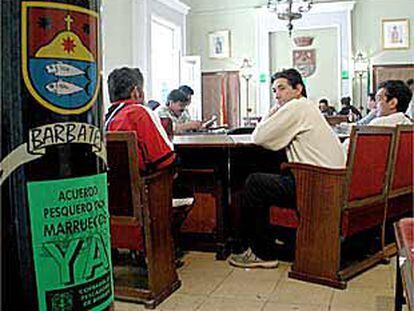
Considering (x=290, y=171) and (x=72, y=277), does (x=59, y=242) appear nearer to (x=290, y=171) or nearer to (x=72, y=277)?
(x=72, y=277)

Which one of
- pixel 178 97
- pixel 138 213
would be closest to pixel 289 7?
pixel 178 97

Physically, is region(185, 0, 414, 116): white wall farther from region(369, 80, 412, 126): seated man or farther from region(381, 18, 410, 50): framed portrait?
region(369, 80, 412, 126): seated man

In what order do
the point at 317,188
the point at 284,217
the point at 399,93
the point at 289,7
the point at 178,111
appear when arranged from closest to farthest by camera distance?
the point at 317,188
the point at 284,217
the point at 399,93
the point at 178,111
the point at 289,7

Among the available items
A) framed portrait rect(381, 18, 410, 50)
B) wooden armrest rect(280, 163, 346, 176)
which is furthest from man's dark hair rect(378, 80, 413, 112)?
framed portrait rect(381, 18, 410, 50)

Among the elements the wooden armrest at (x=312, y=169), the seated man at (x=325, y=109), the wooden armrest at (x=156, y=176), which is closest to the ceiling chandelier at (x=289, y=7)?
the seated man at (x=325, y=109)

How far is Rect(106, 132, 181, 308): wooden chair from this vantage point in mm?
2580

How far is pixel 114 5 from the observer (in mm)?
8117

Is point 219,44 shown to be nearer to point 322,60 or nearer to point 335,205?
point 322,60

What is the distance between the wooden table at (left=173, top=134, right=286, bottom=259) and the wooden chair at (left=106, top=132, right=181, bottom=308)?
2.55 ft

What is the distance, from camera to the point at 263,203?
3260 millimetres

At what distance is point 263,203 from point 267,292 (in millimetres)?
577

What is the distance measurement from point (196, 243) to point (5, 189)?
3121mm

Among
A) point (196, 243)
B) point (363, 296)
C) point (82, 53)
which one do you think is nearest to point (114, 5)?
point (196, 243)

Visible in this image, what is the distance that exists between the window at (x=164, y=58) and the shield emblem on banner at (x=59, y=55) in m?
8.71
